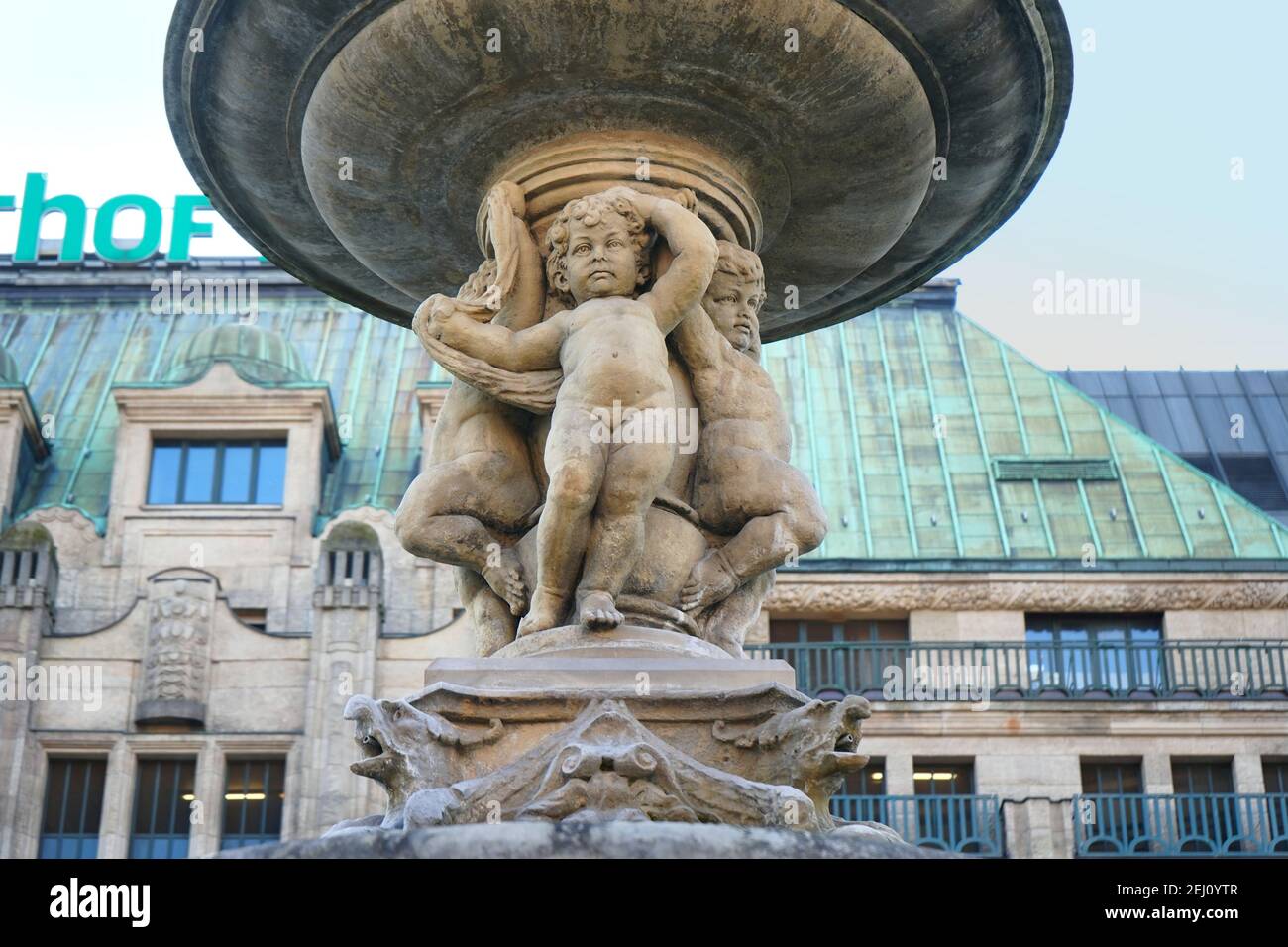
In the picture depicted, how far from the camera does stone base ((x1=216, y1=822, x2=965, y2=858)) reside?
6.00 meters

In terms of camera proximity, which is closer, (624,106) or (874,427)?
(624,106)

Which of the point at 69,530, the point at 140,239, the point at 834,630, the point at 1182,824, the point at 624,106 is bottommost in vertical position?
the point at 624,106

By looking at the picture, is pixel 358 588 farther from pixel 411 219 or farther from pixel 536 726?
pixel 536 726

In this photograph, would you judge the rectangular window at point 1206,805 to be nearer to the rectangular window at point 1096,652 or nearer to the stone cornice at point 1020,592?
the rectangular window at point 1096,652

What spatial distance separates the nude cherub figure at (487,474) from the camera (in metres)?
8.18

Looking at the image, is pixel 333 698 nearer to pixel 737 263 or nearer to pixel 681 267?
pixel 737 263

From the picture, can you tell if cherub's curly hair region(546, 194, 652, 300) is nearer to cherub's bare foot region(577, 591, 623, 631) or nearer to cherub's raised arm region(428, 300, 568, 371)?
cherub's raised arm region(428, 300, 568, 371)

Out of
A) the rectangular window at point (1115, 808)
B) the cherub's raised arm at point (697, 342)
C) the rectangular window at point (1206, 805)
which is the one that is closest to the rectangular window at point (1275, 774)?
the rectangular window at point (1206, 805)

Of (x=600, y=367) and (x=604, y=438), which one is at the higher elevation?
(x=600, y=367)

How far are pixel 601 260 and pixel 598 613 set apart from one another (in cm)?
159

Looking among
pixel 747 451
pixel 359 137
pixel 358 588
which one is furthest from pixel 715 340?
pixel 358 588

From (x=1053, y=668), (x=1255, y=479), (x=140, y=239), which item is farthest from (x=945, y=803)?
(x=140, y=239)

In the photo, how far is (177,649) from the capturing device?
107 ft
